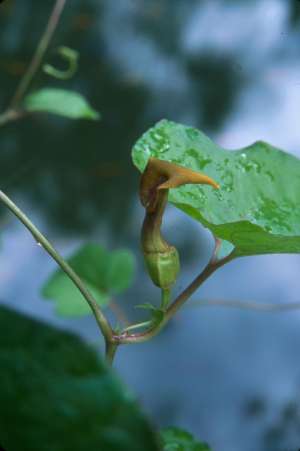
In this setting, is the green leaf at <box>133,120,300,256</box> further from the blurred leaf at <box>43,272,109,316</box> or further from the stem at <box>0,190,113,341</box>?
the blurred leaf at <box>43,272,109,316</box>

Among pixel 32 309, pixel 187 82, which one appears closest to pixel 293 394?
pixel 32 309

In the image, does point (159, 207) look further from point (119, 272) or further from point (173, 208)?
point (173, 208)

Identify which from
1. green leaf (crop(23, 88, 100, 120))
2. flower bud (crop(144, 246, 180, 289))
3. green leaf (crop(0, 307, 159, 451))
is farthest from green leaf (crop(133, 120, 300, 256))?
green leaf (crop(23, 88, 100, 120))

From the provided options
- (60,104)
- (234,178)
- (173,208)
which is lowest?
(173,208)

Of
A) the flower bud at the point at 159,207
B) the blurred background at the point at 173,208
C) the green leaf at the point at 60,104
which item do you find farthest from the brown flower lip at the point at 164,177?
the green leaf at the point at 60,104

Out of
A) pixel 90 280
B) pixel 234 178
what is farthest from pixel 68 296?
pixel 234 178

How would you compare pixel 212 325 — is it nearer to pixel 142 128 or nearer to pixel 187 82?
pixel 142 128
